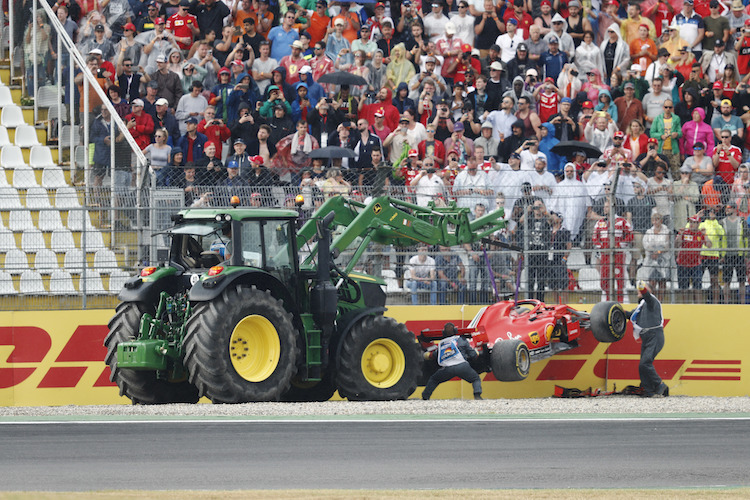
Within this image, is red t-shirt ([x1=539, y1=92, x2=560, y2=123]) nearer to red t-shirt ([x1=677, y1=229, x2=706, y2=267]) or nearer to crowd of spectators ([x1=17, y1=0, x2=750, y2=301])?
→ crowd of spectators ([x1=17, y1=0, x2=750, y2=301])

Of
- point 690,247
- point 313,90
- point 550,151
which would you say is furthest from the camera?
point 313,90

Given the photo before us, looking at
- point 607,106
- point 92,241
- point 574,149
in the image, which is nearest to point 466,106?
point 607,106

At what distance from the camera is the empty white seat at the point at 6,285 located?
604 inches

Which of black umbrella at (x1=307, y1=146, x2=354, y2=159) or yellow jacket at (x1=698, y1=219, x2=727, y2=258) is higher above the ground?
black umbrella at (x1=307, y1=146, x2=354, y2=159)

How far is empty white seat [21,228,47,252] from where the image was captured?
15.2 metres

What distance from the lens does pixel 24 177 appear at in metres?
17.0

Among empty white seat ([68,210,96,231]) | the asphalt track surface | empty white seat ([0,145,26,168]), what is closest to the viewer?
the asphalt track surface

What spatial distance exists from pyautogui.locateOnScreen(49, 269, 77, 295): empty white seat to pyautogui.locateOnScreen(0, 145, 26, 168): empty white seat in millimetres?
3504

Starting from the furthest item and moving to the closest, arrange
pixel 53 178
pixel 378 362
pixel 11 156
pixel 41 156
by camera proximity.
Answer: pixel 11 156, pixel 41 156, pixel 53 178, pixel 378 362

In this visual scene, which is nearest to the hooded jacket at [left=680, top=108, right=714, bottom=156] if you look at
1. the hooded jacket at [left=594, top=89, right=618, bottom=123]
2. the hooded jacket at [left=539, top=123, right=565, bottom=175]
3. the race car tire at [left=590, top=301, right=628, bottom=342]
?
the hooded jacket at [left=594, top=89, right=618, bottom=123]

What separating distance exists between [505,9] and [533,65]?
6.06 feet

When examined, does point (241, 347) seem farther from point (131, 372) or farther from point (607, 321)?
point (607, 321)

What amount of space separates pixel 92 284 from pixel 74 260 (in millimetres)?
401

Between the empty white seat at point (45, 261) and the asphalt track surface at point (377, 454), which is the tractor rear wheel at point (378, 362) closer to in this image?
the asphalt track surface at point (377, 454)
